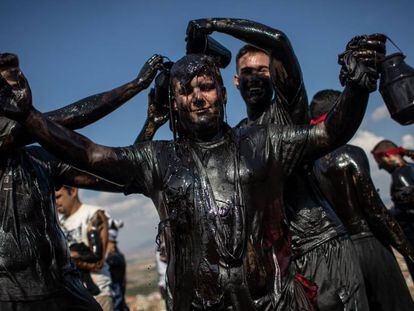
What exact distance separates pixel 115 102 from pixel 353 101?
1.77 meters

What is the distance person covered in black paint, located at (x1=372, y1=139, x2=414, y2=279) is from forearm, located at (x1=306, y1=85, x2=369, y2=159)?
4562mm

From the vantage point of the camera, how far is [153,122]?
12.2 ft

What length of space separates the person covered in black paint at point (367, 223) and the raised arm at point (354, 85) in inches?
76.7

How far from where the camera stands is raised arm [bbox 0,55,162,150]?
356 cm

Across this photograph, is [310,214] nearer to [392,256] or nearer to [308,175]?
[308,175]

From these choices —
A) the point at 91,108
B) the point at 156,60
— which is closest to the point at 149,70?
the point at 156,60

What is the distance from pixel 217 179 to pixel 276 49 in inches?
39.9

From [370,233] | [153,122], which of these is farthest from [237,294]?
[370,233]

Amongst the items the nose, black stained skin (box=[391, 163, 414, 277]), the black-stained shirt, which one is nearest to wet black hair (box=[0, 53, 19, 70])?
the black-stained shirt

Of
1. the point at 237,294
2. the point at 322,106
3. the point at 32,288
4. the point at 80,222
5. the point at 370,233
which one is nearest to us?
the point at 237,294

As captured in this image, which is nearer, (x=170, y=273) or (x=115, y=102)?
(x=170, y=273)

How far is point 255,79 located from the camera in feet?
13.1

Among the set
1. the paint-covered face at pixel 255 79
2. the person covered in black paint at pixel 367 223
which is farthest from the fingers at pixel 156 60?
the person covered in black paint at pixel 367 223

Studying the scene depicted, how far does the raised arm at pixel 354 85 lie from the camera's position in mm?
2512
